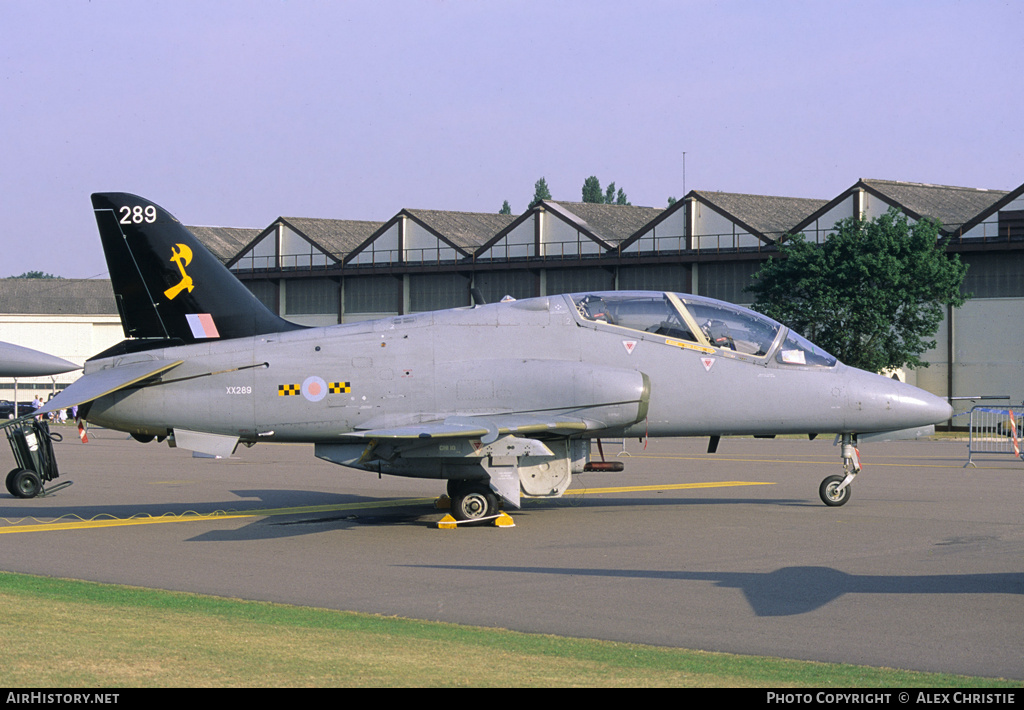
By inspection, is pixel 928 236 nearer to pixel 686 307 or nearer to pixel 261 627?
pixel 686 307

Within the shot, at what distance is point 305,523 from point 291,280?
209 ft

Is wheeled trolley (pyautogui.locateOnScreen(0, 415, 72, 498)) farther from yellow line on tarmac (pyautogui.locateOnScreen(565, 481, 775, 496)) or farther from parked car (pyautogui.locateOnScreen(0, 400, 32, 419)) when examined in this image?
parked car (pyautogui.locateOnScreen(0, 400, 32, 419))

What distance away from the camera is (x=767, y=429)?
1655 cm

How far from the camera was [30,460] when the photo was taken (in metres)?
21.1

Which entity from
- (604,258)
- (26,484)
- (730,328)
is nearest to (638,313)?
(730,328)

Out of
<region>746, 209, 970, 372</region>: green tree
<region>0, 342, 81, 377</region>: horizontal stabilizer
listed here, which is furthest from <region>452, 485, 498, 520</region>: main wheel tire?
<region>746, 209, 970, 372</region>: green tree

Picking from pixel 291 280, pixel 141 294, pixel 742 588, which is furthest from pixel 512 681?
pixel 291 280

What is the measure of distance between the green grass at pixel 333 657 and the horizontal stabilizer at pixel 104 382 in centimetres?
648

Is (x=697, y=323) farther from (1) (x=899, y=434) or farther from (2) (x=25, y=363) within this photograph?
(2) (x=25, y=363)

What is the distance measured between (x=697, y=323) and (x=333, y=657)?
10.0 meters

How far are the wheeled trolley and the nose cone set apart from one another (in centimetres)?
1415

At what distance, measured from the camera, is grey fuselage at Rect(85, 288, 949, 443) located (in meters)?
16.1

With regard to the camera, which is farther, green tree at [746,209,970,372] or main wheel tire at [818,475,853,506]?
green tree at [746,209,970,372]

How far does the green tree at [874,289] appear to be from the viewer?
52.8m
